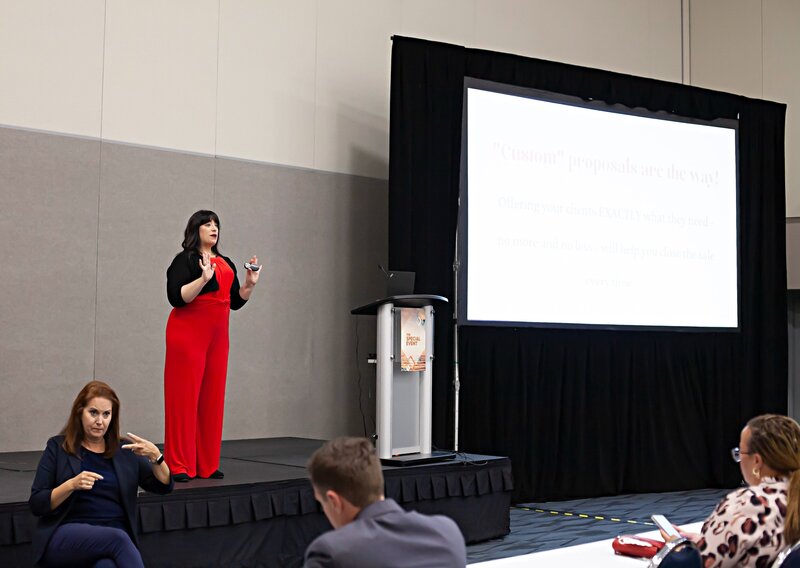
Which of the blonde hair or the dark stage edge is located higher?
the blonde hair

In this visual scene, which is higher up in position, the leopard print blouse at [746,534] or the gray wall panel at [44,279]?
the gray wall panel at [44,279]

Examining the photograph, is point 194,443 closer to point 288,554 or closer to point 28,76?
point 288,554

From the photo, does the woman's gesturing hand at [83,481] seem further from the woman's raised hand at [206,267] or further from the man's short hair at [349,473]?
the man's short hair at [349,473]

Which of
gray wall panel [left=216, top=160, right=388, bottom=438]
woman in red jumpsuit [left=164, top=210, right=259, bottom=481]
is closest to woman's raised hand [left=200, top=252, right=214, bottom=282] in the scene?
woman in red jumpsuit [left=164, top=210, right=259, bottom=481]

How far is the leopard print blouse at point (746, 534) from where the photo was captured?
2.46 meters

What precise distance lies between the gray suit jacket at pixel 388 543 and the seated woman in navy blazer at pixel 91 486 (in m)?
1.87

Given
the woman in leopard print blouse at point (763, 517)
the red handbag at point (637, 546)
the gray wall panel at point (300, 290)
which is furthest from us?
the gray wall panel at point (300, 290)

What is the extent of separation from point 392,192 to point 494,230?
33.4 inches

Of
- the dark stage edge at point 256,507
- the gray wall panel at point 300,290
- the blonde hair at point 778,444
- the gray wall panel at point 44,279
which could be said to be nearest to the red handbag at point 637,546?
the blonde hair at point 778,444

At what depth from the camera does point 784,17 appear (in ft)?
30.5

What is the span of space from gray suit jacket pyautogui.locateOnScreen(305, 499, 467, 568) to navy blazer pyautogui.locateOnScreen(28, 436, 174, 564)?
198 cm

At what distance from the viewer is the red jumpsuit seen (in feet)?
15.5

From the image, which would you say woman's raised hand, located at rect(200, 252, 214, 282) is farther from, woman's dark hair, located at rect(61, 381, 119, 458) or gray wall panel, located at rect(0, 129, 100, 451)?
gray wall panel, located at rect(0, 129, 100, 451)

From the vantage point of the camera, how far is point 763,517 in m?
2.48
